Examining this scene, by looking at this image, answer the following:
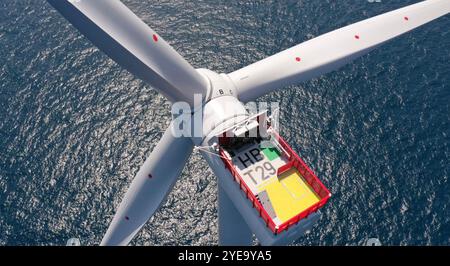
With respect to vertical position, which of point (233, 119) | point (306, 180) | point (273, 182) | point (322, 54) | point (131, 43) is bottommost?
point (306, 180)

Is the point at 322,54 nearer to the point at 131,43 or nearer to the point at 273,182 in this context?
the point at 273,182

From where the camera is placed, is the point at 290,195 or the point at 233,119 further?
the point at 233,119

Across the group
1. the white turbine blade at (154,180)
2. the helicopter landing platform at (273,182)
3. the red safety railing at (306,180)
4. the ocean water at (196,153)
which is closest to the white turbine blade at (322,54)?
the helicopter landing platform at (273,182)

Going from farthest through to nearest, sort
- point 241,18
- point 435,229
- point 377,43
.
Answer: point 241,18 < point 435,229 < point 377,43

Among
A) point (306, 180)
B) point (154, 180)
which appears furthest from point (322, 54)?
point (154, 180)

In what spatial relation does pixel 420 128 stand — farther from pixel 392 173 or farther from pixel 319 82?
pixel 319 82
